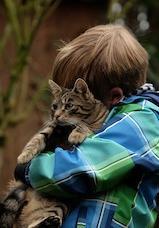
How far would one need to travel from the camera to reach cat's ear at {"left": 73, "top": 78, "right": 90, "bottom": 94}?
9.90 feet

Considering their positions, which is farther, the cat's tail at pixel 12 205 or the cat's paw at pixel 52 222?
the cat's tail at pixel 12 205

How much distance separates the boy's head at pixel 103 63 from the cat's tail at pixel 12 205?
48 centimetres

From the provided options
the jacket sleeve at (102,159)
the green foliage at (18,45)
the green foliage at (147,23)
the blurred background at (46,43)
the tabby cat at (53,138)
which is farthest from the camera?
the green foliage at (147,23)

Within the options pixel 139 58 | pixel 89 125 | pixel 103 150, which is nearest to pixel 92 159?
pixel 103 150

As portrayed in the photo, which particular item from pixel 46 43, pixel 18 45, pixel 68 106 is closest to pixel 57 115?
pixel 68 106

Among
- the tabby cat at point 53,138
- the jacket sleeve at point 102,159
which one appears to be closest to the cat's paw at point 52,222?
the tabby cat at point 53,138

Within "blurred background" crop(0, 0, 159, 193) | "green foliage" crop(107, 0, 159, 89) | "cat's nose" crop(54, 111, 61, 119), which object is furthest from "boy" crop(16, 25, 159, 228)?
"green foliage" crop(107, 0, 159, 89)

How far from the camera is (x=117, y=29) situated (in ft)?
10.7

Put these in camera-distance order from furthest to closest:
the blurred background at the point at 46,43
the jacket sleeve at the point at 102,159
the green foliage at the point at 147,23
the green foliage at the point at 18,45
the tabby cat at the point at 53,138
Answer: the green foliage at the point at 147,23 < the blurred background at the point at 46,43 < the green foliage at the point at 18,45 < the tabby cat at the point at 53,138 < the jacket sleeve at the point at 102,159

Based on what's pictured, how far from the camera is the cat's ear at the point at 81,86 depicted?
302 cm

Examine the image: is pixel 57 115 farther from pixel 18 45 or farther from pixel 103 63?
pixel 18 45

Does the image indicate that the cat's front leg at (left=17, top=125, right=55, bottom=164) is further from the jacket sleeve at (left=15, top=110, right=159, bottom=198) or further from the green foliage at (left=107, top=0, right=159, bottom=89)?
the green foliage at (left=107, top=0, right=159, bottom=89)

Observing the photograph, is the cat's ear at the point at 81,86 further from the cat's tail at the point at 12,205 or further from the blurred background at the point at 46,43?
the blurred background at the point at 46,43

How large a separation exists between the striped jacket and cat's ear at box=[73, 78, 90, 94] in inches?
6.6
